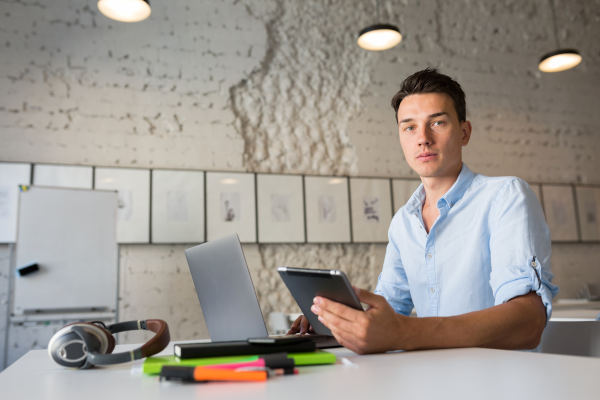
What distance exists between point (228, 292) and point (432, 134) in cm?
80

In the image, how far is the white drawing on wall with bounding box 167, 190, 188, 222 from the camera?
4.29m

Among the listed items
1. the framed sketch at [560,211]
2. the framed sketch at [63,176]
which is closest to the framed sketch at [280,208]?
the framed sketch at [63,176]

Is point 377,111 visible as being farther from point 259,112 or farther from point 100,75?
point 100,75

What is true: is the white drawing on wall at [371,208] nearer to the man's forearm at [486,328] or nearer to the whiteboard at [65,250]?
the whiteboard at [65,250]

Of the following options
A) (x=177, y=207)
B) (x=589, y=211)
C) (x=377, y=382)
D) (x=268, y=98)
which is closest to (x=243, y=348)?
(x=377, y=382)

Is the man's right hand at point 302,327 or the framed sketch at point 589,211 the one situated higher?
the framed sketch at point 589,211

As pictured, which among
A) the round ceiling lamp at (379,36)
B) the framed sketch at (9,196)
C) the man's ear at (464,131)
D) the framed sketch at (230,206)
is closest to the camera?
the man's ear at (464,131)

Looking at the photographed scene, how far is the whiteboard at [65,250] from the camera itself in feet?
11.6

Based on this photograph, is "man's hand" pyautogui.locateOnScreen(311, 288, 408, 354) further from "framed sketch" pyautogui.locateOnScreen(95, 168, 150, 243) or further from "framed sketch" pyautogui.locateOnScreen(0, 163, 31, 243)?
"framed sketch" pyautogui.locateOnScreen(0, 163, 31, 243)

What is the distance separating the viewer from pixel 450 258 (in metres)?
1.55

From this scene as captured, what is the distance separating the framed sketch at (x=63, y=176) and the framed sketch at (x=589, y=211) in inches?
196

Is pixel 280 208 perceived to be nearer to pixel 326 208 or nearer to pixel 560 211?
pixel 326 208

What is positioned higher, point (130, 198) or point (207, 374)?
point (130, 198)

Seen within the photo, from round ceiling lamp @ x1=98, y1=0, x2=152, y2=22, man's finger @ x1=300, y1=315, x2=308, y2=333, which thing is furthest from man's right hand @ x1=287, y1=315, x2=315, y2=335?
round ceiling lamp @ x1=98, y1=0, x2=152, y2=22
